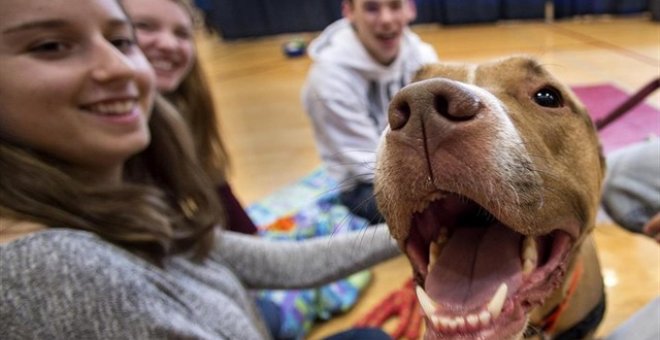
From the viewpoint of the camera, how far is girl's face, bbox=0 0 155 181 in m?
1.28

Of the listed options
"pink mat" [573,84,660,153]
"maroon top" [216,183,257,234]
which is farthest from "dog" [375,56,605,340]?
"maroon top" [216,183,257,234]

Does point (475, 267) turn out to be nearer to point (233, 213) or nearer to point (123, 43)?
point (123, 43)

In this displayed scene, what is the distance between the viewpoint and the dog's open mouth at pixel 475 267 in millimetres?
1141

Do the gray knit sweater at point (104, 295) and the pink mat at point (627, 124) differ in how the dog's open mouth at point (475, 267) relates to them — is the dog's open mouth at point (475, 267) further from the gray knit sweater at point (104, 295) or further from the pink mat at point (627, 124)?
the pink mat at point (627, 124)

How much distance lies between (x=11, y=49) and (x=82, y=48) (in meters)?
0.17

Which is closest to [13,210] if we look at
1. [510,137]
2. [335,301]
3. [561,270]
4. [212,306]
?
[212,306]

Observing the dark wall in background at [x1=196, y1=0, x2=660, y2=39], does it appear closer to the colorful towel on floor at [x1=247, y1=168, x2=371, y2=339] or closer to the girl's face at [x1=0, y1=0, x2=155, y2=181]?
the colorful towel on floor at [x1=247, y1=168, x2=371, y2=339]

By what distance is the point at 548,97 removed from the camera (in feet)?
4.73

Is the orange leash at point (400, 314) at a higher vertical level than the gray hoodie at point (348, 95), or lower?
lower

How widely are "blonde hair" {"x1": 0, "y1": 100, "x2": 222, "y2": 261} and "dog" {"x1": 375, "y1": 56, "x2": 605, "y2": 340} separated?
0.67 metres

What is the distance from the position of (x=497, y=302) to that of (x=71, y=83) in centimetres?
115

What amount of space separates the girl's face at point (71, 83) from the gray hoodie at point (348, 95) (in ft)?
5.64

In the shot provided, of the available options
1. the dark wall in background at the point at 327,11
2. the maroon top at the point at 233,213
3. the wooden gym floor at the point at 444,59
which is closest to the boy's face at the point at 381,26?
the wooden gym floor at the point at 444,59

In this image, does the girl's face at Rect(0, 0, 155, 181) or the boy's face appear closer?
the girl's face at Rect(0, 0, 155, 181)
